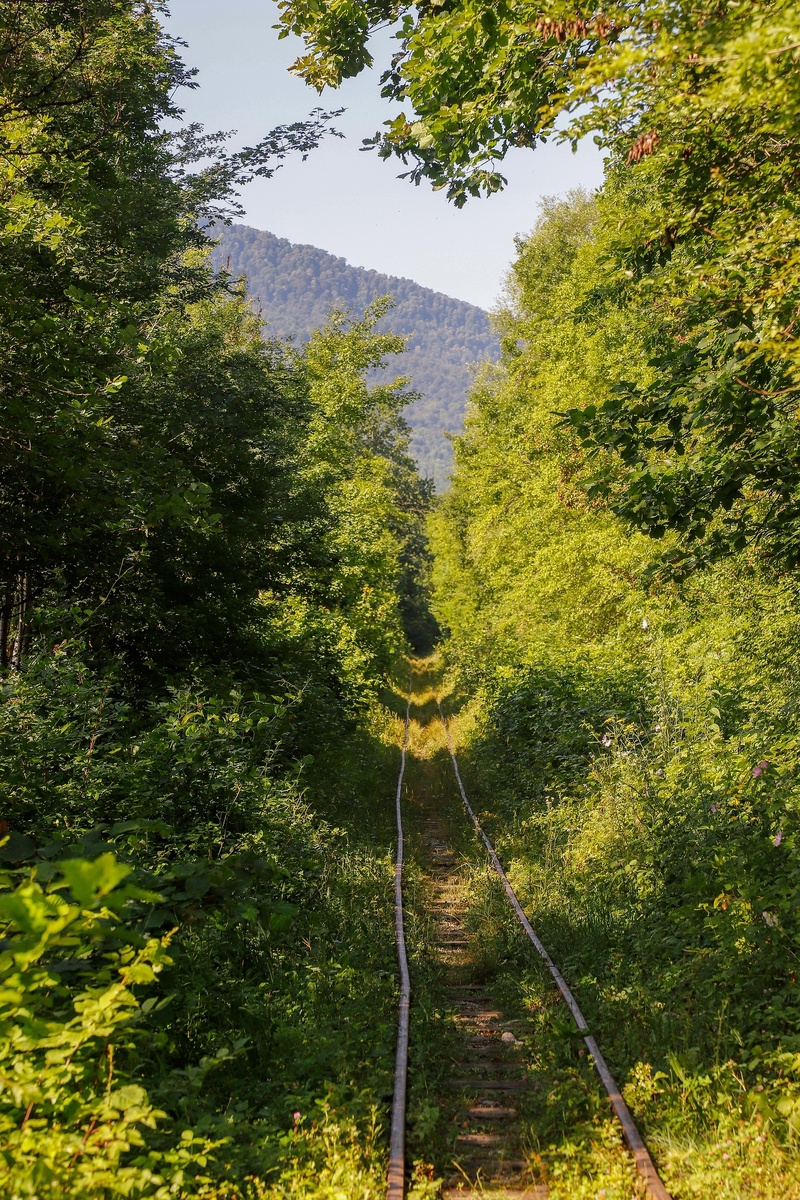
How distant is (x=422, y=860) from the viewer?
1362 centimetres

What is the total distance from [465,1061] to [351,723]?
977 centimetres

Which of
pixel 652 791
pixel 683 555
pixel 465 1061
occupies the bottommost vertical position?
pixel 465 1061

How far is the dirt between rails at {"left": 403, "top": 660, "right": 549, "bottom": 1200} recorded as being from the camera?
5.13 meters

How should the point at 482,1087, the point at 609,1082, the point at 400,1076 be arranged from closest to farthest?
1. the point at 609,1082
2. the point at 400,1076
3. the point at 482,1087

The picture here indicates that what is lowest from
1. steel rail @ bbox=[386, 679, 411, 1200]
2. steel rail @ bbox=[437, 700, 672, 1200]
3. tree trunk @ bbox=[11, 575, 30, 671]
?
steel rail @ bbox=[386, 679, 411, 1200]

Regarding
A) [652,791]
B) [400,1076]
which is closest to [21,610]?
[400,1076]

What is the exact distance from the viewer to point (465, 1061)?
6887mm

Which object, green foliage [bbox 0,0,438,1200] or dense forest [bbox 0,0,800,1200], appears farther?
→ dense forest [bbox 0,0,800,1200]

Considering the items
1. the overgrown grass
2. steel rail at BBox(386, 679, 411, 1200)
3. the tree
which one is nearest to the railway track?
steel rail at BBox(386, 679, 411, 1200)

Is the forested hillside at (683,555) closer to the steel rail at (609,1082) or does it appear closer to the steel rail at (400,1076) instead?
the steel rail at (609,1082)

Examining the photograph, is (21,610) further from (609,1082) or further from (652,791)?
(609,1082)

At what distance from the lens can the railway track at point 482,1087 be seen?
4.91 m

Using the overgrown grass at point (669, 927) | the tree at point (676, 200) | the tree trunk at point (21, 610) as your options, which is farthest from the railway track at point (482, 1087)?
the tree trunk at point (21, 610)

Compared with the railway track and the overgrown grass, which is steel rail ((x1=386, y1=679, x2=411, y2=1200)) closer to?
the railway track
